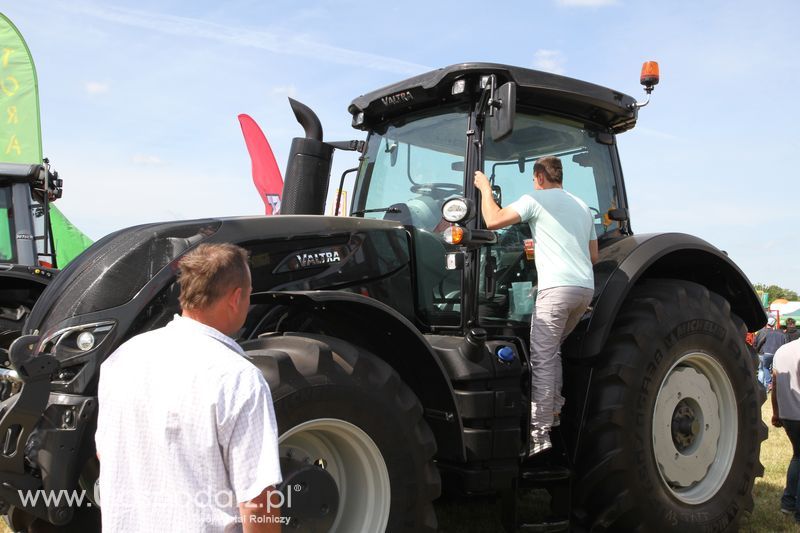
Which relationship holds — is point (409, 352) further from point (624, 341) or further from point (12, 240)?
point (12, 240)

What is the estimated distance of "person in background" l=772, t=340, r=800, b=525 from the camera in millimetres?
5430

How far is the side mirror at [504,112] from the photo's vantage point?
3.51m

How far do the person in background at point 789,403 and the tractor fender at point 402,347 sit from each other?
3.35 metres

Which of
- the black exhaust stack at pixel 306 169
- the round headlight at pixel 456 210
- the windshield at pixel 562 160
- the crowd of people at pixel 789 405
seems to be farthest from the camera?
the crowd of people at pixel 789 405

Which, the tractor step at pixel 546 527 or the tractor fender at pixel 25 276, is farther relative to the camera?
the tractor fender at pixel 25 276

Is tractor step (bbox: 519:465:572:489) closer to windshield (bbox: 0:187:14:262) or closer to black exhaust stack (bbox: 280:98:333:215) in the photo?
black exhaust stack (bbox: 280:98:333:215)

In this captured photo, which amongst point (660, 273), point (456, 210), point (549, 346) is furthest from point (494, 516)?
point (456, 210)

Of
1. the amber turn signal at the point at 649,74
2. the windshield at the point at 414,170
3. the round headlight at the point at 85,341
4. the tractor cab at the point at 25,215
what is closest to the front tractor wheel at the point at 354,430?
the round headlight at the point at 85,341

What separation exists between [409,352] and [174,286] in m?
1.09

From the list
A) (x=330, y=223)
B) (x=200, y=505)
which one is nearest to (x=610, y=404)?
(x=330, y=223)

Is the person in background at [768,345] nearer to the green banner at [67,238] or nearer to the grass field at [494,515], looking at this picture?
the grass field at [494,515]

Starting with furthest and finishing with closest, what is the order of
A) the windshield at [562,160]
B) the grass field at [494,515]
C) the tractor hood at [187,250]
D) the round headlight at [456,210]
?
the grass field at [494,515] → the windshield at [562,160] → the round headlight at [456,210] → the tractor hood at [187,250]

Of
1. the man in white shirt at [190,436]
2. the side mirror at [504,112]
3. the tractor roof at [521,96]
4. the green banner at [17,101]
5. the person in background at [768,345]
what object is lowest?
the person in background at [768,345]

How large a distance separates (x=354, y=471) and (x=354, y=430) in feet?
0.80
